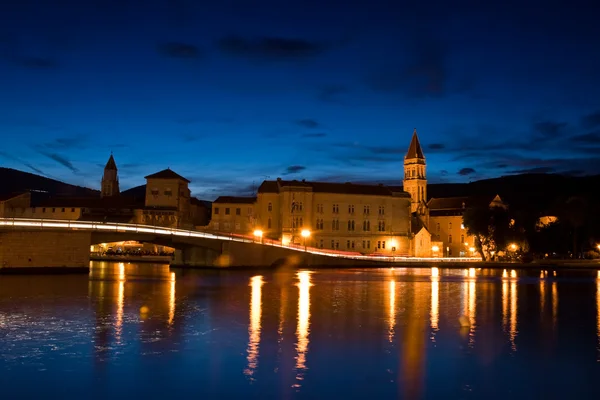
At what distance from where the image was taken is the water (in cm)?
1526

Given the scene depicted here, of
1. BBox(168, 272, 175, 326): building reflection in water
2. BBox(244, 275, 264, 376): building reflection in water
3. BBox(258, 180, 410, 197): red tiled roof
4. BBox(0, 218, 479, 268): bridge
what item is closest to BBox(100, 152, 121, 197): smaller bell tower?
BBox(258, 180, 410, 197): red tiled roof

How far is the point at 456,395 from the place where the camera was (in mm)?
14719

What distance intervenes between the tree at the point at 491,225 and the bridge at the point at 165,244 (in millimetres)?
8724

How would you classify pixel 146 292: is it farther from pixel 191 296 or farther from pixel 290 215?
pixel 290 215

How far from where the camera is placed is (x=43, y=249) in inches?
1918

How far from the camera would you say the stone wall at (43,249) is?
4753cm

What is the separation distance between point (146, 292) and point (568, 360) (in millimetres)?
23687

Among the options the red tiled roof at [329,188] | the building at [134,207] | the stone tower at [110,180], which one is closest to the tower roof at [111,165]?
the stone tower at [110,180]

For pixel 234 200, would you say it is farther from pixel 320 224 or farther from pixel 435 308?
pixel 435 308

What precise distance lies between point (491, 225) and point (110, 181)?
7736 cm

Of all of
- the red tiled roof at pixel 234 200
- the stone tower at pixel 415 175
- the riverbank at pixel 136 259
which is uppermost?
the stone tower at pixel 415 175

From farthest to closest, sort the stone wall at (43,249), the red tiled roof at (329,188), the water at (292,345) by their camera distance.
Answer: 1. the red tiled roof at (329,188)
2. the stone wall at (43,249)
3. the water at (292,345)

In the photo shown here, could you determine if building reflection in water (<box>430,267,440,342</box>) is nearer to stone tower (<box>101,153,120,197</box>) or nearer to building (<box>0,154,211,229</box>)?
building (<box>0,154,211,229</box>)

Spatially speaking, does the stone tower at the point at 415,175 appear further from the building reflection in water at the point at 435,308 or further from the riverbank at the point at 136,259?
the building reflection in water at the point at 435,308
